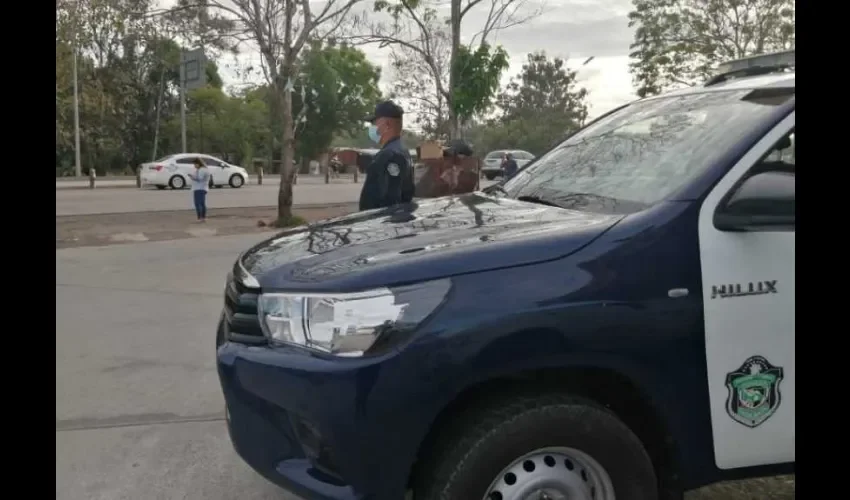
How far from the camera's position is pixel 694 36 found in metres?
21.4

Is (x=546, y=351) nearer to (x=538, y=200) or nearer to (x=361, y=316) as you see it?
(x=361, y=316)

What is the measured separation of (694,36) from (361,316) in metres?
21.7

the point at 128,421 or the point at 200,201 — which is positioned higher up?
the point at 200,201

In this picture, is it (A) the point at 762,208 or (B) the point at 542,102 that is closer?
(A) the point at 762,208

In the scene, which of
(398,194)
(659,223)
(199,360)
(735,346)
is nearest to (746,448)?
(735,346)

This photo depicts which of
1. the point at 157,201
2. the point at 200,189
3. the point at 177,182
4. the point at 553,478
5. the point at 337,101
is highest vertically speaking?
the point at 337,101

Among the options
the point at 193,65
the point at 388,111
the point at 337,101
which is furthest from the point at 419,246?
the point at 337,101

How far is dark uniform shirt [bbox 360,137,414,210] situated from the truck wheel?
2998 mm

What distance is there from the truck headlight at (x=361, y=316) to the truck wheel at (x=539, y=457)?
409 millimetres

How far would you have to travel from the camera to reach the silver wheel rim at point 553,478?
2432 millimetres

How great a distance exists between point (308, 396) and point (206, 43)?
13520mm

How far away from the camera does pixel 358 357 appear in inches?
91.7

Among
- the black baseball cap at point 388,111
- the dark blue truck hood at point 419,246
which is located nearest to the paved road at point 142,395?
the dark blue truck hood at point 419,246

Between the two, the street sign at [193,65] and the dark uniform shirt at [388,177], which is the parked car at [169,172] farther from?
the dark uniform shirt at [388,177]
